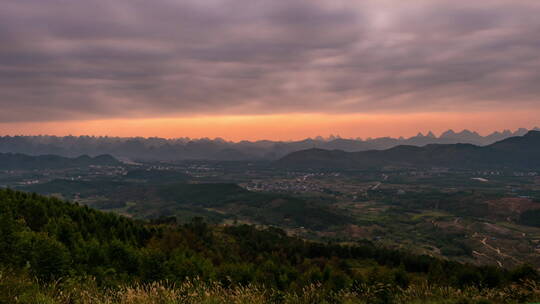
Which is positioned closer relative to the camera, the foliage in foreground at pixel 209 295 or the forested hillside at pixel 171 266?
the foliage in foreground at pixel 209 295

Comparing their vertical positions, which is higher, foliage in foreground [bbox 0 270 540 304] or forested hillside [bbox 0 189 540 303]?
foliage in foreground [bbox 0 270 540 304]

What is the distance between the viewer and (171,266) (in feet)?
139

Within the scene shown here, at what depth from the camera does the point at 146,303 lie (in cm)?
1389

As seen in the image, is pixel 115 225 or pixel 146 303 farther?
pixel 115 225

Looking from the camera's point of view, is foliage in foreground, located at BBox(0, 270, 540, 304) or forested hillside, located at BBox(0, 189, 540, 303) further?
forested hillside, located at BBox(0, 189, 540, 303)

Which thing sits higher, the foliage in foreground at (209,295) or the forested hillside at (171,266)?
the foliage in foreground at (209,295)

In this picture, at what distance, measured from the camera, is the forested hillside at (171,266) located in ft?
60.7

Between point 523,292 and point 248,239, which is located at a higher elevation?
point 523,292

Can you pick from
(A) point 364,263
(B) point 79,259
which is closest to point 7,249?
(B) point 79,259

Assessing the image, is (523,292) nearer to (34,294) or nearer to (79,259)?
(34,294)

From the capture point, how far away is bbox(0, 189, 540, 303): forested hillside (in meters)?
18.5

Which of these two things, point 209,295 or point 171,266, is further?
point 171,266

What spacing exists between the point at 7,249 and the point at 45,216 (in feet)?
124

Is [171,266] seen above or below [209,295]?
below
